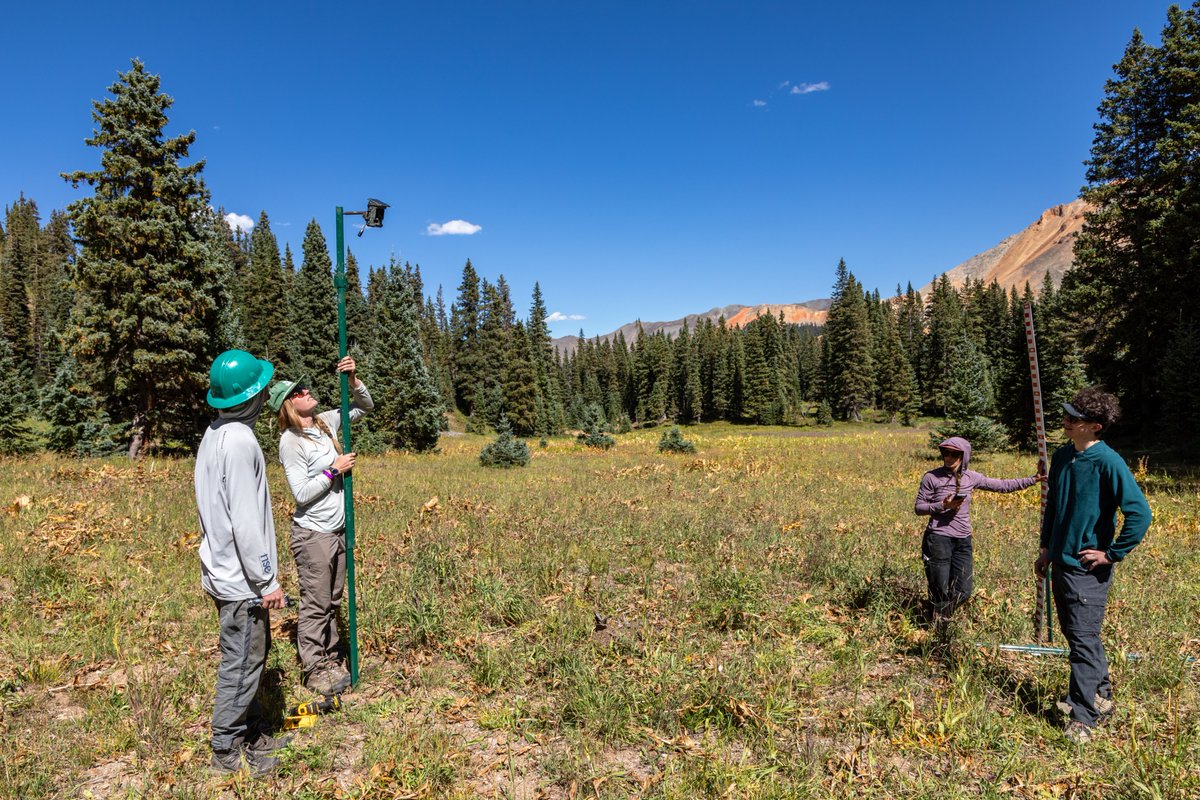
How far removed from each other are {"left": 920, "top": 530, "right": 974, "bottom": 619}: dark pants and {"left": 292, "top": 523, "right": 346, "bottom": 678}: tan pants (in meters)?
5.43

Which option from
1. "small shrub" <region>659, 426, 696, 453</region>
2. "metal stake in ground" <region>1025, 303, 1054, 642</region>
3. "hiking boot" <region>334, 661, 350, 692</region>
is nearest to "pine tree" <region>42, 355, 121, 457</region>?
"small shrub" <region>659, 426, 696, 453</region>

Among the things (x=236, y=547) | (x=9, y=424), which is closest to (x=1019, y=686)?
(x=236, y=547)

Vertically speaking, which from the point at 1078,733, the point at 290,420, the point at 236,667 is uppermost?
the point at 290,420

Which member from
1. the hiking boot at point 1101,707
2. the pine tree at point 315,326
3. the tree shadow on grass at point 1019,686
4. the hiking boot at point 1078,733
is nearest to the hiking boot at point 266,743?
the tree shadow on grass at point 1019,686

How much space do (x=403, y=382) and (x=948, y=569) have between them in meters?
29.6

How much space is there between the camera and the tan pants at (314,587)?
4.59 metres

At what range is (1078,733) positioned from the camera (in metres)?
4.11

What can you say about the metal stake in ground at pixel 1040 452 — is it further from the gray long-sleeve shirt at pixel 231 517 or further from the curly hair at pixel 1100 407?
the gray long-sleeve shirt at pixel 231 517

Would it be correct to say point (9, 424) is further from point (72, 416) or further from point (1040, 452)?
point (1040, 452)

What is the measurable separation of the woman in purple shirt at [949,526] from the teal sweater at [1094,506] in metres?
0.88

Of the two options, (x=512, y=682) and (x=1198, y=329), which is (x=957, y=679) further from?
(x=1198, y=329)

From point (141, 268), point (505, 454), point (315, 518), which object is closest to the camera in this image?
point (315, 518)

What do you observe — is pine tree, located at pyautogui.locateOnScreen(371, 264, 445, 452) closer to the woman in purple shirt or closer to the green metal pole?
the green metal pole

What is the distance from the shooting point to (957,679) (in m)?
4.75
